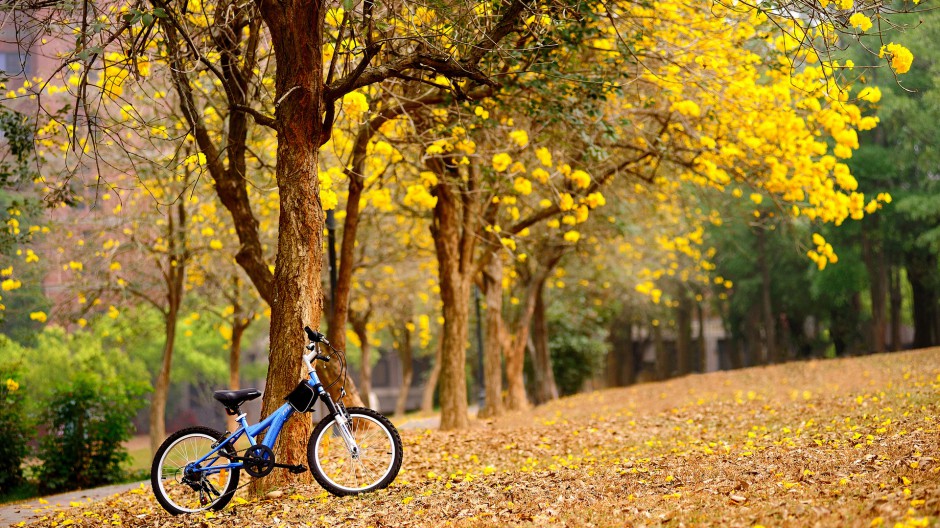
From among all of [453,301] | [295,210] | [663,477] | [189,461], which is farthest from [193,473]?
[453,301]

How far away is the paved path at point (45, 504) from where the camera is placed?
9.64 meters

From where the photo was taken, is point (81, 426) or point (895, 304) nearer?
point (81, 426)

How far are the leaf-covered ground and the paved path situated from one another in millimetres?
471

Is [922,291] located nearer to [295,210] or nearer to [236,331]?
[236,331]

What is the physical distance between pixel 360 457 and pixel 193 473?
1.29m

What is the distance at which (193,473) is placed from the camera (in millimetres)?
7430

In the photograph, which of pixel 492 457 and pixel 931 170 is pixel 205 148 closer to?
pixel 492 457

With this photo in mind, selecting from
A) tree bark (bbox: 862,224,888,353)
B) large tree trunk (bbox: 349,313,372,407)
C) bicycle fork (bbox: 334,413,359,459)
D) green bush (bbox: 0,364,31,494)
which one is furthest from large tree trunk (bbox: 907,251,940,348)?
bicycle fork (bbox: 334,413,359,459)

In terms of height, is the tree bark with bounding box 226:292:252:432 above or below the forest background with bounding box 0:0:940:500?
below

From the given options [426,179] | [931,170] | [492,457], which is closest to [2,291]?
[426,179]

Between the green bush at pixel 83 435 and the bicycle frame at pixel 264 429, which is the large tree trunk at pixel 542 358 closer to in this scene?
the green bush at pixel 83 435

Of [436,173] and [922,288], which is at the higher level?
[436,173]

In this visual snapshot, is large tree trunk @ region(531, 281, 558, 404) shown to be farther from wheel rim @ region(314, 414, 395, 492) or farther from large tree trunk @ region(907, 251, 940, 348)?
wheel rim @ region(314, 414, 395, 492)

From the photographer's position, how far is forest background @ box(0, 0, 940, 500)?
8414 mm
